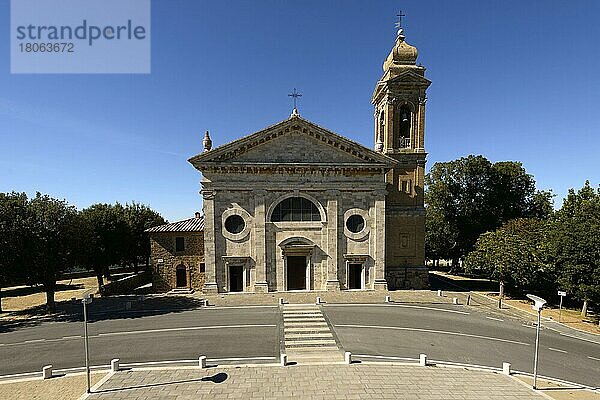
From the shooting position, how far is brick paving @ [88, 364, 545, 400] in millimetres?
12406

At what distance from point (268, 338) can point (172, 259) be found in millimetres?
17412

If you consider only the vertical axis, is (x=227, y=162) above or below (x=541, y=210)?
above

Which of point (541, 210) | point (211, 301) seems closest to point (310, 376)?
point (211, 301)

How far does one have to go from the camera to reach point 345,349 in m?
16.7

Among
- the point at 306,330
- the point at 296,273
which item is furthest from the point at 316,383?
the point at 296,273

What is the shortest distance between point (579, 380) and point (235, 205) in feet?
83.9

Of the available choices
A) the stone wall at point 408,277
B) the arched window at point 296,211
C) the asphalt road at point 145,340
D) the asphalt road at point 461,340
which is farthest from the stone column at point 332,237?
the asphalt road at point 145,340

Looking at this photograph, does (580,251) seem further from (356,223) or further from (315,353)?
(315,353)

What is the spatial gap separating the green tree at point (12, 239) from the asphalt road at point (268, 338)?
3.82m

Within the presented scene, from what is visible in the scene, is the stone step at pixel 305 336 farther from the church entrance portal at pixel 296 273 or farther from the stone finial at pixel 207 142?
the stone finial at pixel 207 142

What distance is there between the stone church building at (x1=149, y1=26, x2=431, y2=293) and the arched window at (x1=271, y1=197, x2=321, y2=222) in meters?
0.10

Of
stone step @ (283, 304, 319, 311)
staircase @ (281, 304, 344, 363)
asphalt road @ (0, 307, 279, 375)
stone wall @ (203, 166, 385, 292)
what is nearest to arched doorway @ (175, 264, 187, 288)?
stone wall @ (203, 166, 385, 292)

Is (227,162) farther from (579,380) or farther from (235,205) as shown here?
(579,380)

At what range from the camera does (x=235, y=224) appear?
29188mm
